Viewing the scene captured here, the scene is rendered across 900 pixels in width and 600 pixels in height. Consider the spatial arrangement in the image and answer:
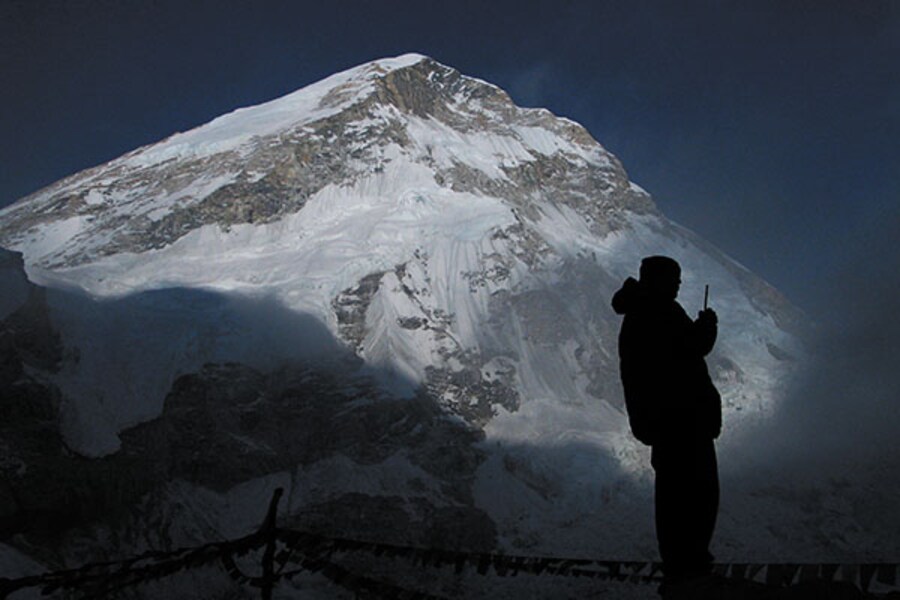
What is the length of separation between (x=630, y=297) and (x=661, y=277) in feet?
0.90

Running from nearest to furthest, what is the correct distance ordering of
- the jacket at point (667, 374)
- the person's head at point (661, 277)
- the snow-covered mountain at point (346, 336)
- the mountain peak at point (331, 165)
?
the jacket at point (667, 374) → the person's head at point (661, 277) → the snow-covered mountain at point (346, 336) → the mountain peak at point (331, 165)

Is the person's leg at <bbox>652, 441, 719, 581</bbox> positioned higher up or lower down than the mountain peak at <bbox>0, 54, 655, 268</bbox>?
lower down

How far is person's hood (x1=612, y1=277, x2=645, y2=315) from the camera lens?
5.23 m

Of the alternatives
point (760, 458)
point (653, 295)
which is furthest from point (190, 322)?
point (653, 295)

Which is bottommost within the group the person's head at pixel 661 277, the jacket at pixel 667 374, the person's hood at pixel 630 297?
the jacket at pixel 667 374

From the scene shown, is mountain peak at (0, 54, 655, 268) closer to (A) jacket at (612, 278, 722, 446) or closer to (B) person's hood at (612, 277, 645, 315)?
(B) person's hood at (612, 277, 645, 315)

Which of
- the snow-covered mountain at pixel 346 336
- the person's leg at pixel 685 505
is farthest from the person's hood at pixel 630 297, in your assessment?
the snow-covered mountain at pixel 346 336

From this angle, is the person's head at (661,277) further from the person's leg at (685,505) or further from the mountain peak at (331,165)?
the mountain peak at (331,165)

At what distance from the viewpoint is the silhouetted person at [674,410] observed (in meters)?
4.77

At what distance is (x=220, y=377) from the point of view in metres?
88.8

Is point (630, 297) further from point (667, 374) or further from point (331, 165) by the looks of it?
point (331, 165)

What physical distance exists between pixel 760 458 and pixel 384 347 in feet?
→ 191

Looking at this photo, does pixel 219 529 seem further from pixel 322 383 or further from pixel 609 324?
pixel 609 324

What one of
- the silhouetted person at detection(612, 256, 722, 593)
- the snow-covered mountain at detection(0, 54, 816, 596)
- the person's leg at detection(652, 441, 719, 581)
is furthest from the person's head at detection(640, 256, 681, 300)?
the snow-covered mountain at detection(0, 54, 816, 596)
